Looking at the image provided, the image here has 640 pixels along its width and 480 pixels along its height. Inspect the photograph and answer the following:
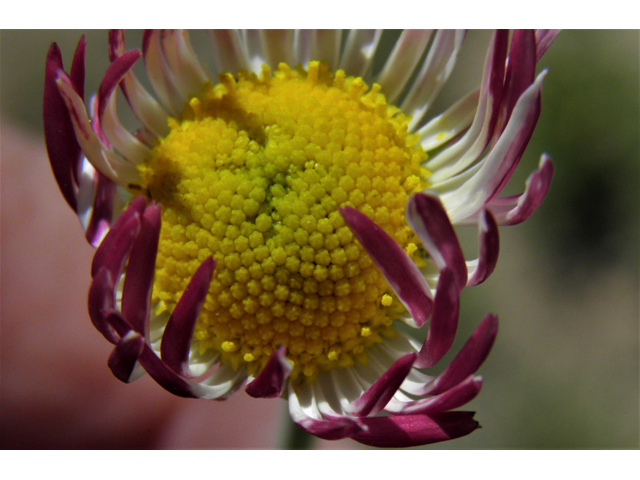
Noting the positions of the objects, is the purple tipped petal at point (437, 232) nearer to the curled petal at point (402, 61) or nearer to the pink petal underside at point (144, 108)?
the curled petal at point (402, 61)

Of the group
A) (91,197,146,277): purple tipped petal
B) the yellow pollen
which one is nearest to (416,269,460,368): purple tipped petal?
the yellow pollen

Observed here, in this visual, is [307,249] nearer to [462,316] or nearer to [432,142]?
[432,142]

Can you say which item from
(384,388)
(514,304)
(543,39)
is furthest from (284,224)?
(514,304)

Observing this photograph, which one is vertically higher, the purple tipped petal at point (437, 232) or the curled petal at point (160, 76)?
the curled petal at point (160, 76)

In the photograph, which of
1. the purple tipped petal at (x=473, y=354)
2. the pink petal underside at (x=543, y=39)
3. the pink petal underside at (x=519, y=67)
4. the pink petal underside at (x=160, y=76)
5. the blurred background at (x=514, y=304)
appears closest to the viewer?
the purple tipped petal at (x=473, y=354)

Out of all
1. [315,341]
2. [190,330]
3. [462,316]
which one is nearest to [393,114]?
[315,341]

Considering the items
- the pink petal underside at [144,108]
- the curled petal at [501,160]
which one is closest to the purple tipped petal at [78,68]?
the pink petal underside at [144,108]

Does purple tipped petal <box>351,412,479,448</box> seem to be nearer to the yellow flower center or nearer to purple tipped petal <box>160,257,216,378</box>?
the yellow flower center
